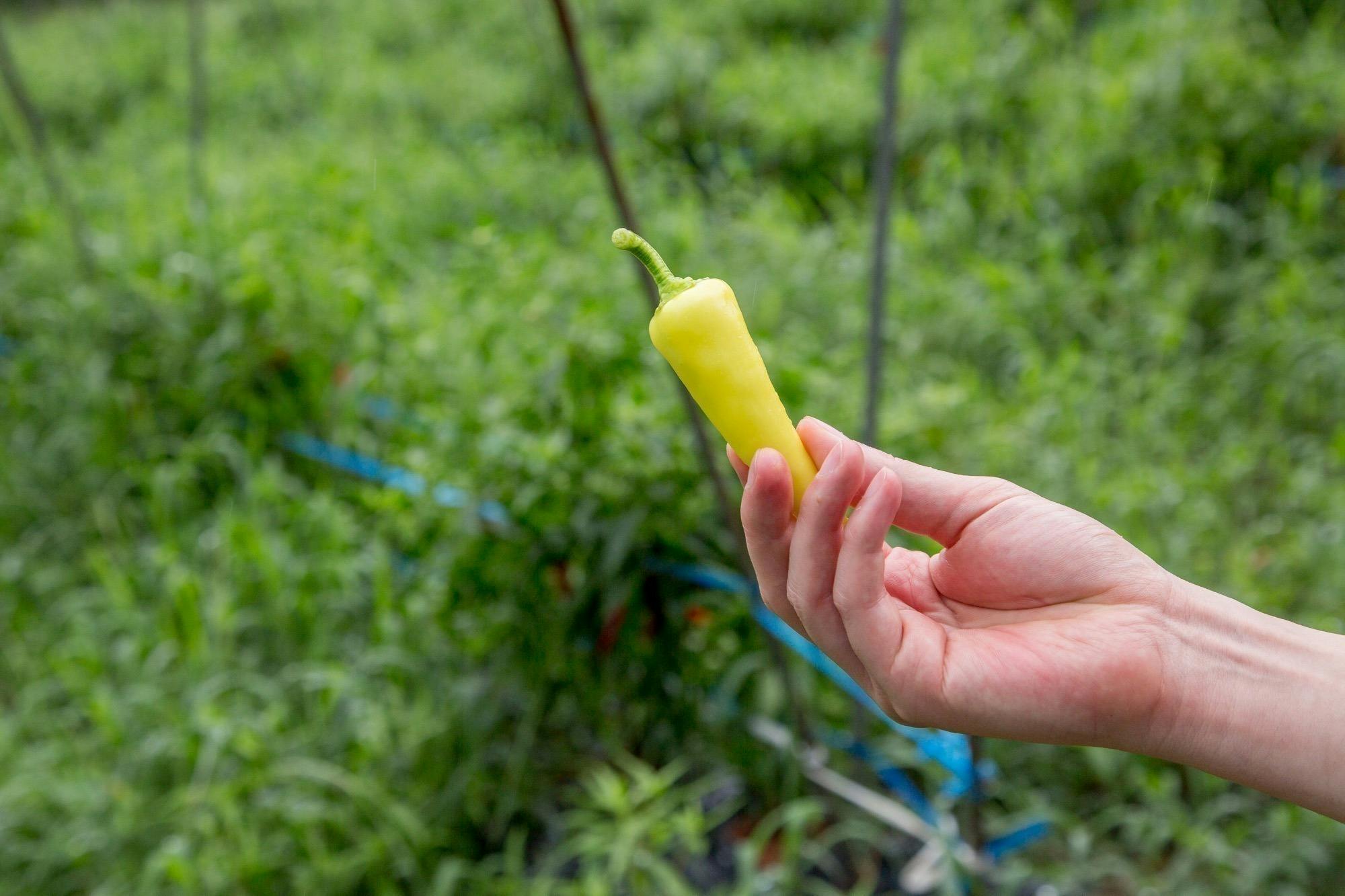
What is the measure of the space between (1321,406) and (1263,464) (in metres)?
0.30

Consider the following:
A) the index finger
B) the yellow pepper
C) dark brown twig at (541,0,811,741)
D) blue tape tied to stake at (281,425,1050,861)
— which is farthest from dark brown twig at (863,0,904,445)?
the yellow pepper

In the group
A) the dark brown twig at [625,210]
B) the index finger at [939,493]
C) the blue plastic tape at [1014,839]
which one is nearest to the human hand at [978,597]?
the index finger at [939,493]

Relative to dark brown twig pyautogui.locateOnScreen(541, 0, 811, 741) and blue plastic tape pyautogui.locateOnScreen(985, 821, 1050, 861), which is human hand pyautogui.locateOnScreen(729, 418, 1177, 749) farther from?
blue plastic tape pyautogui.locateOnScreen(985, 821, 1050, 861)

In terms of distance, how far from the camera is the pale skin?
98cm

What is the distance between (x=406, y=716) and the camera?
225 cm

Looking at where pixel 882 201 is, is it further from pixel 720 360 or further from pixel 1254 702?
pixel 1254 702

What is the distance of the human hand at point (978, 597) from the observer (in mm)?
994

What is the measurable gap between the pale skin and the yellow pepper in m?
0.04

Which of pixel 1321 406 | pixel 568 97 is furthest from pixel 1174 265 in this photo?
pixel 568 97

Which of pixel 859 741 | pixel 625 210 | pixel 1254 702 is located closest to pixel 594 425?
pixel 625 210

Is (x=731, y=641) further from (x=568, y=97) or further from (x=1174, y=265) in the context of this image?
(x=568, y=97)

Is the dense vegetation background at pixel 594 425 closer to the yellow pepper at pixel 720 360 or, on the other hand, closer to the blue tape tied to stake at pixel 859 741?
the blue tape tied to stake at pixel 859 741

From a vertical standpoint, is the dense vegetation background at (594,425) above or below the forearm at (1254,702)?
below

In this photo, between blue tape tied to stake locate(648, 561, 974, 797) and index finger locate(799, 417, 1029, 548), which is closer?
index finger locate(799, 417, 1029, 548)
